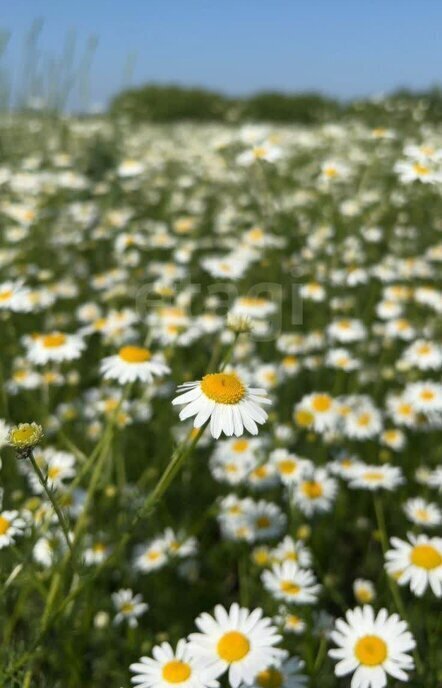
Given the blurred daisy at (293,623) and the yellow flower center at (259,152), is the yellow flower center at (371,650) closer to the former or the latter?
the blurred daisy at (293,623)

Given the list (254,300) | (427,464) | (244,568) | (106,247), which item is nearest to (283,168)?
(106,247)

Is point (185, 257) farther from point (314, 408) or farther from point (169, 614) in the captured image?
point (169, 614)

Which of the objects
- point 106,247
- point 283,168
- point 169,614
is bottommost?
point 169,614

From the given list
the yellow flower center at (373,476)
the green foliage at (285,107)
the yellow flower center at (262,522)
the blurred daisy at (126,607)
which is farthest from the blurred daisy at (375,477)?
the green foliage at (285,107)

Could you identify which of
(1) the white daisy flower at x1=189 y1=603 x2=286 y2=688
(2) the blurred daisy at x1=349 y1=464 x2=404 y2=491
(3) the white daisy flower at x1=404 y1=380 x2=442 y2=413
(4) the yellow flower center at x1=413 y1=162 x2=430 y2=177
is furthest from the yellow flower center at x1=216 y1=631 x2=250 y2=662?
(4) the yellow flower center at x1=413 y1=162 x2=430 y2=177

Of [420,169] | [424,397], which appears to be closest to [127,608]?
[424,397]

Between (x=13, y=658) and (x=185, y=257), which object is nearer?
(x=13, y=658)
